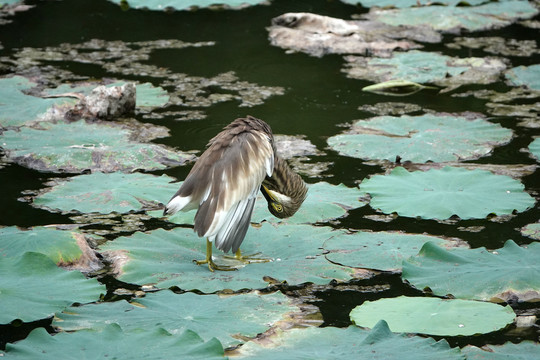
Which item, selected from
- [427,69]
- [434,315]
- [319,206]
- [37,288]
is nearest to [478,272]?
[434,315]

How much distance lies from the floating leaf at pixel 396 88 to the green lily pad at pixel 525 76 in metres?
0.67

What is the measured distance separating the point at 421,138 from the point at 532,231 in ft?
4.22

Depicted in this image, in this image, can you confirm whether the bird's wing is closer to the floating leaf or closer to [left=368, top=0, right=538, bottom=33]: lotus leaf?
the floating leaf

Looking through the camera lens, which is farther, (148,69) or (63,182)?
(148,69)

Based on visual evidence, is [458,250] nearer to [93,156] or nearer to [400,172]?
[400,172]

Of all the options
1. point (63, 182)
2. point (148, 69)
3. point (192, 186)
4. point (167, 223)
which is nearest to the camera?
point (192, 186)

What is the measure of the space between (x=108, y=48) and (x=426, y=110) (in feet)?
9.68

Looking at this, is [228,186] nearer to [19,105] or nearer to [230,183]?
[230,183]

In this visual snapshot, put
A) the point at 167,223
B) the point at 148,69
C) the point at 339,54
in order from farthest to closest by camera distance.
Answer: the point at 339,54
the point at 148,69
the point at 167,223

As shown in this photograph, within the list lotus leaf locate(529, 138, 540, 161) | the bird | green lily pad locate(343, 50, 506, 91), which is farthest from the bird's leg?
green lily pad locate(343, 50, 506, 91)

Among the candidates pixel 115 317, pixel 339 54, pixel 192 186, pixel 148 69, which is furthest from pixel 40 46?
pixel 115 317

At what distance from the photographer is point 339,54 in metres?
7.27

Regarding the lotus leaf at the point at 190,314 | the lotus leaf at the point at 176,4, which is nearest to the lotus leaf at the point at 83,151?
the lotus leaf at the point at 190,314

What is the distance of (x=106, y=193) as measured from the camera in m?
4.37
